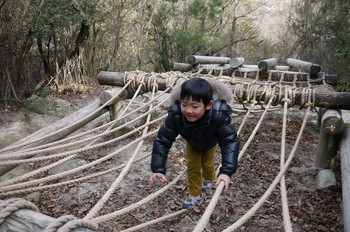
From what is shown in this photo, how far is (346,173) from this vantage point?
230 cm

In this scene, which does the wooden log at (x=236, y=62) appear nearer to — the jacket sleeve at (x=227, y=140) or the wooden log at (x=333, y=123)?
the wooden log at (x=333, y=123)

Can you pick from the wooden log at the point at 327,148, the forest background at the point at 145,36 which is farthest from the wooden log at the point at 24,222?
the forest background at the point at 145,36

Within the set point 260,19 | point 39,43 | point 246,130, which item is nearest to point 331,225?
point 246,130

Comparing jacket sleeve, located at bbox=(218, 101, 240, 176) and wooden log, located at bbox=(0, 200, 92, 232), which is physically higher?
jacket sleeve, located at bbox=(218, 101, 240, 176)

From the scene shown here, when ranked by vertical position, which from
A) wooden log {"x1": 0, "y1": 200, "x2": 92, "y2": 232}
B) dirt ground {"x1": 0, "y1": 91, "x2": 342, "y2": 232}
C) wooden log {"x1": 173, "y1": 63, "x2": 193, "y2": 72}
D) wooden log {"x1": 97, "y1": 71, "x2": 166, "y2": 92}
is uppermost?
wooden log {"x1": 173, "y1": 63, "x2": 193, "y2": 72}

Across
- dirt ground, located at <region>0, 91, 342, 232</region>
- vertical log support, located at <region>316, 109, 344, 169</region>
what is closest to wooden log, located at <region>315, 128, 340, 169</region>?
vertical log support, located at <region>316, 109, 344, 169</region>

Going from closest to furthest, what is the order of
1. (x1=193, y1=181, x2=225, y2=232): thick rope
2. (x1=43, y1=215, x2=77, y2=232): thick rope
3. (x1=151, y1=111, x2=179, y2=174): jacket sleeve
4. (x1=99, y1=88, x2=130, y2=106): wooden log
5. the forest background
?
(x1=43, y1=215, x2=77, y2=232): thick rope → (x1=193, y1=181, x2=225, y2=232): thick rope → (x1=151, y1=111, x2=179, y2=174): jacket sleeve → (x1=99, y1=88, x2=130, y2=106): wooden log → the forest background

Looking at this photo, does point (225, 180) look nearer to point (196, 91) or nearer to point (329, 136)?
point (196, 91)

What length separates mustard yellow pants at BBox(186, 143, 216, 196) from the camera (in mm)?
2055

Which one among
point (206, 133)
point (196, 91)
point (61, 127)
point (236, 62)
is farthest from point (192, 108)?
point (236, 62)

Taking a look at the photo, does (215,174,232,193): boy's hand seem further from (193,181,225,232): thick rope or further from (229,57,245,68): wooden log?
(229,57,245,68): wooden log

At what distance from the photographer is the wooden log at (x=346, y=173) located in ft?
5.78

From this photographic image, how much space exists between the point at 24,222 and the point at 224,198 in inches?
85.2

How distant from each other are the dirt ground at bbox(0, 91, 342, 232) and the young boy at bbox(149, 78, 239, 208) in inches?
36.8
